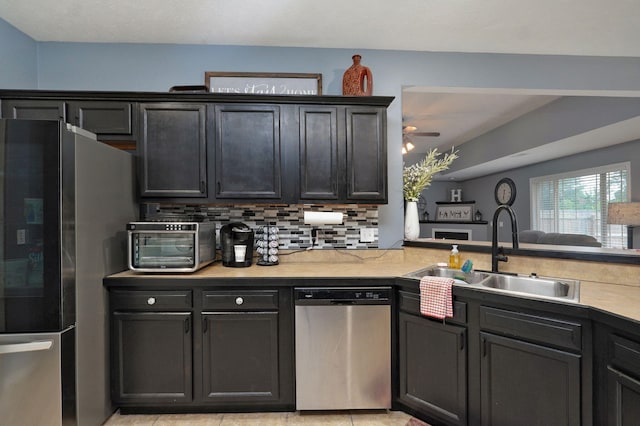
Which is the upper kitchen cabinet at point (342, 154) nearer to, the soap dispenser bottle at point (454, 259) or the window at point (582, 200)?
the soap dispenser bottle at point (454, 259)

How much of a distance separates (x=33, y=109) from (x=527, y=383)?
11.6ft

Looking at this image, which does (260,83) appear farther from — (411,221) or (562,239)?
(562,239)

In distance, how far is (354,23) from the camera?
7.39 ft

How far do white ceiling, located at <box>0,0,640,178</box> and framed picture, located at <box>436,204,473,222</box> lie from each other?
15.3ft

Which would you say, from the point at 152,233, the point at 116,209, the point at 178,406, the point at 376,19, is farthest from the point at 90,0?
the point at 178,406

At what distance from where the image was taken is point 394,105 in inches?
102

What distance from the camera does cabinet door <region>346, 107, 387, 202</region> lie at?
2283 mm

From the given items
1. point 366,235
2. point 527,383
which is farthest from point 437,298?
point 366,235

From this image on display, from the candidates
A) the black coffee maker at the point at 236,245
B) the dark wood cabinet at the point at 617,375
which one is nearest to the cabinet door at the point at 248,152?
the black coffee maker at the point at 236,245

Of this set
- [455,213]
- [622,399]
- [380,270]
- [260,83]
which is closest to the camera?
[622,399]

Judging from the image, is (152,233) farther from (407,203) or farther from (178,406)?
(407,203)

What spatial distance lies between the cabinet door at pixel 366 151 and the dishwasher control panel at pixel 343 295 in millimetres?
720

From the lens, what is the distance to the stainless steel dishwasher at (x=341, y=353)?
1866 mm

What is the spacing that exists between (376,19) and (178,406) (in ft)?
9.83
